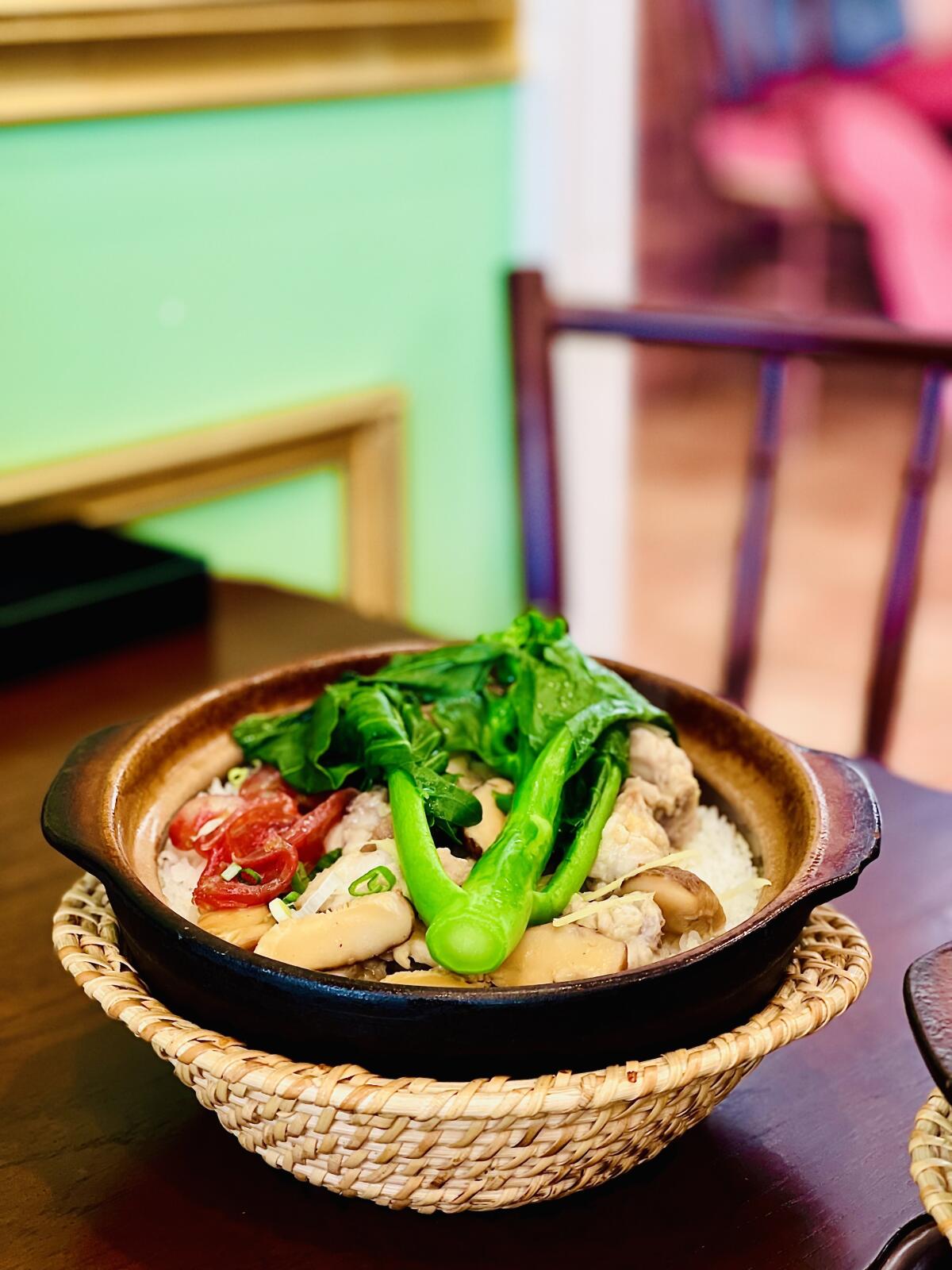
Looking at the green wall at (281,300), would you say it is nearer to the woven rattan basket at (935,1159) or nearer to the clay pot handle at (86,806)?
the clay pot handle at (86,806)

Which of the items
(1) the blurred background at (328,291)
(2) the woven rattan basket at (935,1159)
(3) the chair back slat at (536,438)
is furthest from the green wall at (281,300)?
(2) the woven rattan basket at (935,1159)

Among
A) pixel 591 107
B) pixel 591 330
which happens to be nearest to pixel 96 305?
pixel 591 330

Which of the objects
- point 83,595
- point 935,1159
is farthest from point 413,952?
point 83,595

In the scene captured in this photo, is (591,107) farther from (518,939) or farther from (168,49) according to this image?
(518,939)

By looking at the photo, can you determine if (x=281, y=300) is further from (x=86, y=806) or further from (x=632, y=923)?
(x=632, y=923)

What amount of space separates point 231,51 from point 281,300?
11.7 inches

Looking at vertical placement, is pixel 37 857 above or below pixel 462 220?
below

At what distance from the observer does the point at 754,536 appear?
160cm

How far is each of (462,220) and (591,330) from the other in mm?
385

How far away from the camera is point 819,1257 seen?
25.5 inches

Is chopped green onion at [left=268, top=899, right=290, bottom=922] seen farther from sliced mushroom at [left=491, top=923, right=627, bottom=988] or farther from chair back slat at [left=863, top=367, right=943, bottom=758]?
chair back slat at [left=863, top=367, right=943, bottom=758]

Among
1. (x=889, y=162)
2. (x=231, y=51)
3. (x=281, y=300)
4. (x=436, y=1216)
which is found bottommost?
(x=436, y=1216)

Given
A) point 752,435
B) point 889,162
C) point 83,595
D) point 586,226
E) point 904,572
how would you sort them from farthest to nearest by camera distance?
point 889,162
point 586,226
point 752,435
point 904,572
point 83,595

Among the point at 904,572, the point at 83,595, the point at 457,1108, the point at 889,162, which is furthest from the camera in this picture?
the point at 889,162
